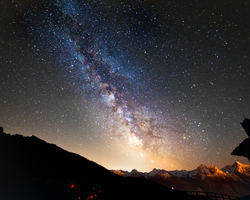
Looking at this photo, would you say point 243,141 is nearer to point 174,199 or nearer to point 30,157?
point 174,199

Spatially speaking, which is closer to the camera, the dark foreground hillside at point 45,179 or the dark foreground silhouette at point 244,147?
the dark foreground hillside at point 45,179

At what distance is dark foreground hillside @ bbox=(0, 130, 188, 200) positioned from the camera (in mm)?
17809

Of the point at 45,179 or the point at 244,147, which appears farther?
the point at 45,179

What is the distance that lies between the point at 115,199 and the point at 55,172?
10.2 meters

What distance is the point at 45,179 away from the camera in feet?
63.9

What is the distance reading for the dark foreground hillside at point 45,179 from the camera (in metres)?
17.8

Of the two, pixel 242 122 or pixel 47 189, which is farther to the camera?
pixel 242 122

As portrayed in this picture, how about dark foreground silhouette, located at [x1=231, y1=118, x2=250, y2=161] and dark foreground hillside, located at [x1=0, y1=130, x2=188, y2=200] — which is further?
dark foreground silhouette, located at [x1=231, y1=118, x2=250, y2=161]

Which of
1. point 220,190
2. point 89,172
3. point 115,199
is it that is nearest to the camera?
point 115,199

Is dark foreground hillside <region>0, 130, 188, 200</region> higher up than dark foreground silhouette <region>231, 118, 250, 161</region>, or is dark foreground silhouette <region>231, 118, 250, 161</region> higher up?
dark foreground silhouette <region>231, 118, 250, 161</region>

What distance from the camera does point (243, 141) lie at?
19.0 metres

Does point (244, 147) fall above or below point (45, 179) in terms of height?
above

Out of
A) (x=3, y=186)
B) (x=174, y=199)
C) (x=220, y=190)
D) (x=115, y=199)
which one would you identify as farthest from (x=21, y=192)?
(x=220, y=190)

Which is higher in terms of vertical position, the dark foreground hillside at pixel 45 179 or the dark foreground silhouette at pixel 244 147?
the dark foreground silhouette at pixel 244 147
